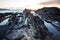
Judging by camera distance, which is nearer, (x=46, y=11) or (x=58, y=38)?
(x=58, y=38)

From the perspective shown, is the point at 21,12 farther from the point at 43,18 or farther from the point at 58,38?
the point at 58,38

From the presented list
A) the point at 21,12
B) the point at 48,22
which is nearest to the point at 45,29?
the point at 48,22

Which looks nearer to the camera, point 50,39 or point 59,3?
point 50,39

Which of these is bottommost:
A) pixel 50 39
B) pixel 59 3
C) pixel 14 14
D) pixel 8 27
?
pixel 50 39

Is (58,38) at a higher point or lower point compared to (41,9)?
lower

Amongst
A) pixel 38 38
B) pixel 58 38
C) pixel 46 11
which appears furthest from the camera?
pixel 46 11

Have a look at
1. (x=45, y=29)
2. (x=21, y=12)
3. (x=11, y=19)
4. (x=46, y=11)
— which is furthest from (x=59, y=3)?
(x=11, y=19)

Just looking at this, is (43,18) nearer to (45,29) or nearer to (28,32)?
(45,29)

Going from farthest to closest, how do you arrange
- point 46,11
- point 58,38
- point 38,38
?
point 46,11
point 58,38
point 38,38

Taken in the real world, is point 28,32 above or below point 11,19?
below
